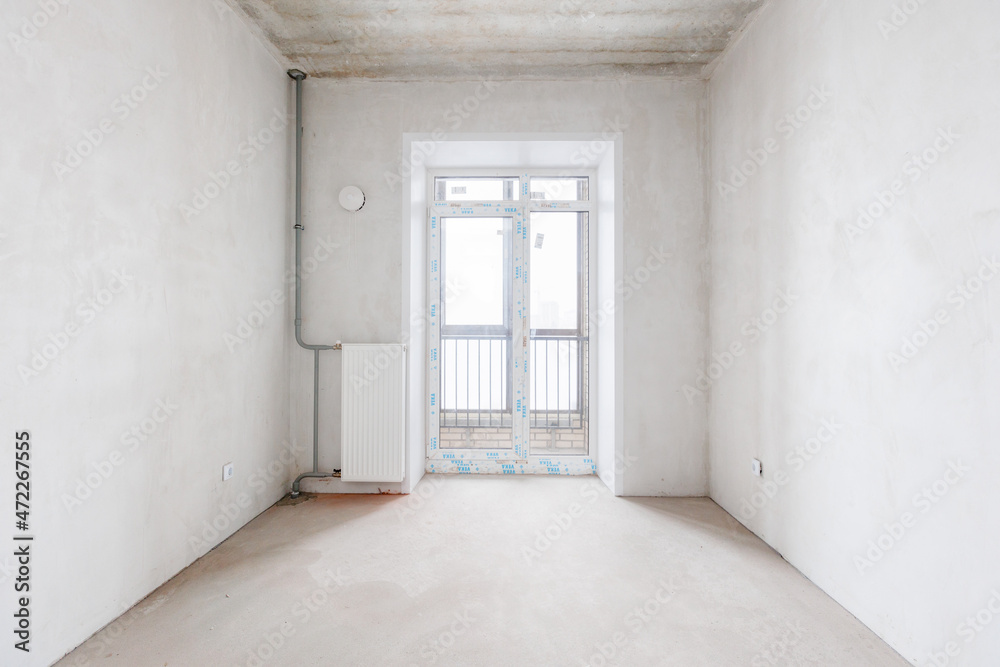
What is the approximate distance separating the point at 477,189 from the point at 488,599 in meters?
2.79

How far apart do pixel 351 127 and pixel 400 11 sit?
866 mm

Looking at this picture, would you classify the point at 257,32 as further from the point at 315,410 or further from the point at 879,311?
the point at 879,311

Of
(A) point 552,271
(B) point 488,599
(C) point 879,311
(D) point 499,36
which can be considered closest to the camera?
(C) point 879,311

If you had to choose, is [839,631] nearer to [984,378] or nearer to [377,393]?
[984,378]

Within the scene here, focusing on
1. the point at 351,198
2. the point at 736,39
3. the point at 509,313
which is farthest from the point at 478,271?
the point at 736,39

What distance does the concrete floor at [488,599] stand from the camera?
1506 mm

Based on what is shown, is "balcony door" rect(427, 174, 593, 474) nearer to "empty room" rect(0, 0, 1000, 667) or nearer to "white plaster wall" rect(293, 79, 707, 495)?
"empty room" rect(0, 0, 1000, 667)

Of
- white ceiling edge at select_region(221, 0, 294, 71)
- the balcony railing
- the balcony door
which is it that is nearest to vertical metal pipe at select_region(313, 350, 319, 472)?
the balcony door

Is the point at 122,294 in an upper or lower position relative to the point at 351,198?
lower

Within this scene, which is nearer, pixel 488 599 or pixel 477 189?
pixel 488 599

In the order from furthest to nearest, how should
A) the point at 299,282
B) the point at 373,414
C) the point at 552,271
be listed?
the point at 552,271 < the point at 299,282 < the point at 373,414

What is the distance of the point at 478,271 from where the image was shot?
11.4 feet

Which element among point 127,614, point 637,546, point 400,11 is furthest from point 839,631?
point 400,11

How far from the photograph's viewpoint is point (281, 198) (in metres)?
2.87
